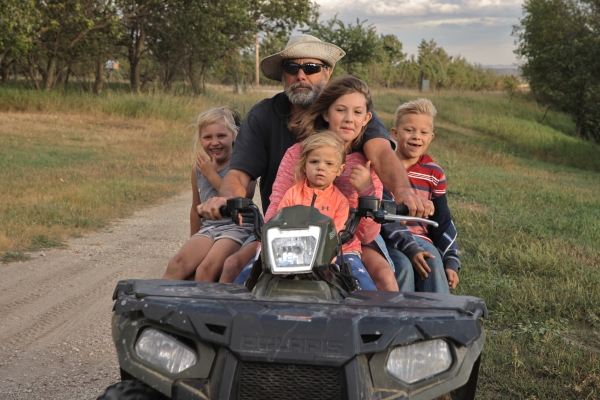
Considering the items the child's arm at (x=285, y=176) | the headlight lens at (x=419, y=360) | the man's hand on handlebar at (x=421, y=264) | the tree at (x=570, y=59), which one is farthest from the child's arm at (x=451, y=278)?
the tree at (x=570, y=59)

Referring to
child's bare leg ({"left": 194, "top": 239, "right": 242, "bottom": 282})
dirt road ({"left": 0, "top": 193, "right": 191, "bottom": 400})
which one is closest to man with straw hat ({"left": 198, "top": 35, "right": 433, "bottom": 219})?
child's bare leg ({"left": 194, "top": 239, "right": 242, "bottom": 282})

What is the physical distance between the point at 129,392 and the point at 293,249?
31.4 inches

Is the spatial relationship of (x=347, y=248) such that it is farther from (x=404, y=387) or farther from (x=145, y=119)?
(x=145, y=119)

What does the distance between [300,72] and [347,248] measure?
1388 mm

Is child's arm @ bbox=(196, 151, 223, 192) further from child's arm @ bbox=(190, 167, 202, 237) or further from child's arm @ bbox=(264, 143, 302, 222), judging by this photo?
child's arm @ bbox=(264, 143, 302, 222)

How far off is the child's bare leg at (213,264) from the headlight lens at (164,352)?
140 centimetres

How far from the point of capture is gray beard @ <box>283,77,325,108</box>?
442cm

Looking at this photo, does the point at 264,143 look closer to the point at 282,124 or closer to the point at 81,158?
the point at 282,124

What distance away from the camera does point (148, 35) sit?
1332 inches

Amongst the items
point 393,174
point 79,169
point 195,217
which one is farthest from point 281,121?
point 79,169

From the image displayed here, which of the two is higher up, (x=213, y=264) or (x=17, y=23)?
(x=17, y=23)

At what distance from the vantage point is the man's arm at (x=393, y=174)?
358 centimetres

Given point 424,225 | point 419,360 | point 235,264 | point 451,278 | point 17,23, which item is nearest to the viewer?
point 419,360

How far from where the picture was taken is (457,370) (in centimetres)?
269
